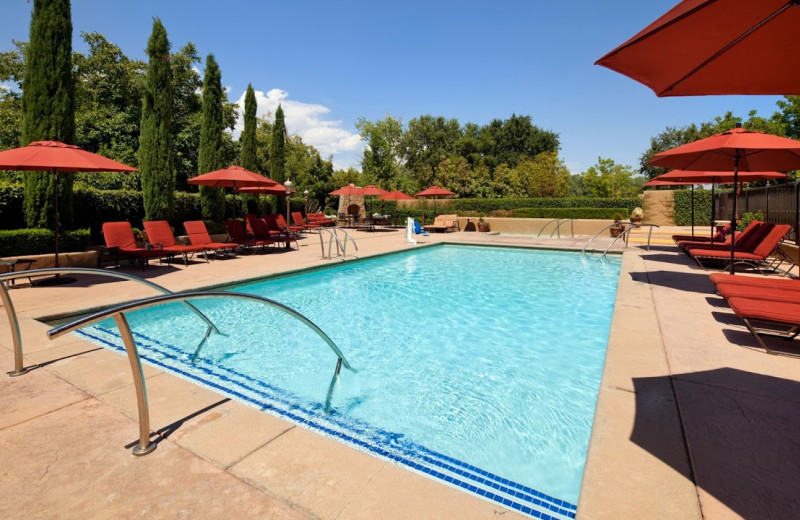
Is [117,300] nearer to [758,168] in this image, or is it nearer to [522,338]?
[522,338]

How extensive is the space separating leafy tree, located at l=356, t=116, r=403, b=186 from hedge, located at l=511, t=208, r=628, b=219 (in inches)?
674

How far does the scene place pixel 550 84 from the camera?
33938 millimetres

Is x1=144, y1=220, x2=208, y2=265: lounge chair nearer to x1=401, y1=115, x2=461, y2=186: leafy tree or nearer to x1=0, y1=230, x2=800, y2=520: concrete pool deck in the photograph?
x1=0, y1=230, x2=800, y2=520: concrete pool deck

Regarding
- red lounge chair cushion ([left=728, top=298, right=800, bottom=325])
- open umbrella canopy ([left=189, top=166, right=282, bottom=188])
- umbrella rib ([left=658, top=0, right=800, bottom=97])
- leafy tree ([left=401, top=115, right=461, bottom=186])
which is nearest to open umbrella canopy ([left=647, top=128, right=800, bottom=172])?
red lounge chair cushion ([left=728, top=298, right=800, bottom=325])

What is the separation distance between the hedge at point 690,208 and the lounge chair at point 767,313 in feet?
83.6

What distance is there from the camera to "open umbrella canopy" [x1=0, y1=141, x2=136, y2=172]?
22.2 ft

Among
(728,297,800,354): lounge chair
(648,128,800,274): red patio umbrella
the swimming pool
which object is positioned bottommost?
the swimming pool

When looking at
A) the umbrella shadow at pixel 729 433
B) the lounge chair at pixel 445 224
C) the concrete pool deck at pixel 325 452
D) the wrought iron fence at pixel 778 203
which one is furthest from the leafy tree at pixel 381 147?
the umbrella shadow at pixel 729 433

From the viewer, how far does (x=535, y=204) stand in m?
26.0

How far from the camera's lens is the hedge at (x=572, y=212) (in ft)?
73.8

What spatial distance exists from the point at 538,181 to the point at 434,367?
3448 cm

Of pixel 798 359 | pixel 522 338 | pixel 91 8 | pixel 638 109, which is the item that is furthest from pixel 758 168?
pixel 638 109

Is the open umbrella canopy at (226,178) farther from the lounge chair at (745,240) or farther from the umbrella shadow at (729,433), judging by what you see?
the lounge chair at (745,240)

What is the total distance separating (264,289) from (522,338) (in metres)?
5.16
